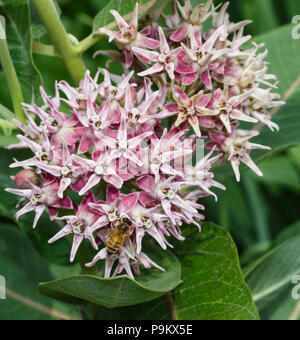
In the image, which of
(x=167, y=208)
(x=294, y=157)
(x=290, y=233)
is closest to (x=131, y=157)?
(x=167, y=208)

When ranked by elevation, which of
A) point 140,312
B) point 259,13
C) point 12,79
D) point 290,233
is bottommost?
point 290,233

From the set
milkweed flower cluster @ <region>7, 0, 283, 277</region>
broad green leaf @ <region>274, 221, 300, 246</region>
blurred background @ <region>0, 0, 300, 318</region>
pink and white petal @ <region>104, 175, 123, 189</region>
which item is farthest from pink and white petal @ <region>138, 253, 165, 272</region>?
blurred background @ <region>0, 0, 300, 318</region>

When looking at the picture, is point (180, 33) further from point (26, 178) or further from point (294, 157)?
point (294, 157)

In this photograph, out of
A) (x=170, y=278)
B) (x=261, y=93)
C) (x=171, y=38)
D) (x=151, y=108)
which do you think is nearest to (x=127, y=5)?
(x=171, y=38)

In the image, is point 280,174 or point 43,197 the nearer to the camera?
point 43,197

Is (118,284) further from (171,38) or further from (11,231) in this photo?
(11,231)

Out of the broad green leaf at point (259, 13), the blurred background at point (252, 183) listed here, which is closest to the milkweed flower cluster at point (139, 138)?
the blurred background at point (252, 183)

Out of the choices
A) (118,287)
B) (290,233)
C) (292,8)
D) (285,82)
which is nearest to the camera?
(118,287)
